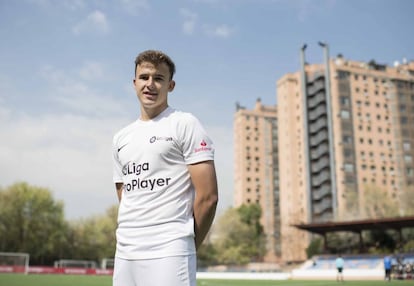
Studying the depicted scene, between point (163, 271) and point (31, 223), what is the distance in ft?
206

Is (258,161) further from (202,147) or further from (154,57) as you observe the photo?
(202,147)

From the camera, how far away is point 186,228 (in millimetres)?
2777

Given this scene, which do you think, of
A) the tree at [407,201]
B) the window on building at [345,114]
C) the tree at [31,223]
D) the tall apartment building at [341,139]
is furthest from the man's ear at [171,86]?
the window on building at [345,114]

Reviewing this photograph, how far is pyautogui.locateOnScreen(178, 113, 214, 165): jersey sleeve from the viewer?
9.46 ft

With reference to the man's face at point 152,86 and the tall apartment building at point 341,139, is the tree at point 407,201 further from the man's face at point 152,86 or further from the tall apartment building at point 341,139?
the man's face at point 152,86

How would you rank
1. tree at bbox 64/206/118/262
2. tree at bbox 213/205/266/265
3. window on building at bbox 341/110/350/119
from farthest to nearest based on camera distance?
window on building at bbox 341/110/350/119, tree at bbox 213/205/266/265, tree at bbox 64/206/118/262

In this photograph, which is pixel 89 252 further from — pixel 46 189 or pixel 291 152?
pixel 291 152

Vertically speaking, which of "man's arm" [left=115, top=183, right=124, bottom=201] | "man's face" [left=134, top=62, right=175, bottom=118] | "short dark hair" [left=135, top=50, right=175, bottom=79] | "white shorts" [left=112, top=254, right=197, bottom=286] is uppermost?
"short dark hair" [left=135, top=50, right=175, bottom=79]

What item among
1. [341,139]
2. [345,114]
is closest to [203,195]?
[341,139]

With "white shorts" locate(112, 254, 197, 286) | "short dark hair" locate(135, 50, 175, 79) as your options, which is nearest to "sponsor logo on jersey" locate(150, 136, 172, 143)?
"short dark hair" locate(135, 50, 175, 79)

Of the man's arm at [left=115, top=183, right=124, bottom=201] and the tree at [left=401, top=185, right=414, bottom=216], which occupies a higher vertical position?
the tree at [left=401, top=185, right=414, bottom=216]

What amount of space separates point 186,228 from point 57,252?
64975 mm

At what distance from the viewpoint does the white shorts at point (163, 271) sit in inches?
105

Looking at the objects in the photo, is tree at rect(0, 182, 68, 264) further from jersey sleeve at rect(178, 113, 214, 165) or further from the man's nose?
jersey sleeve at rect(178, 113, 214, 165)
